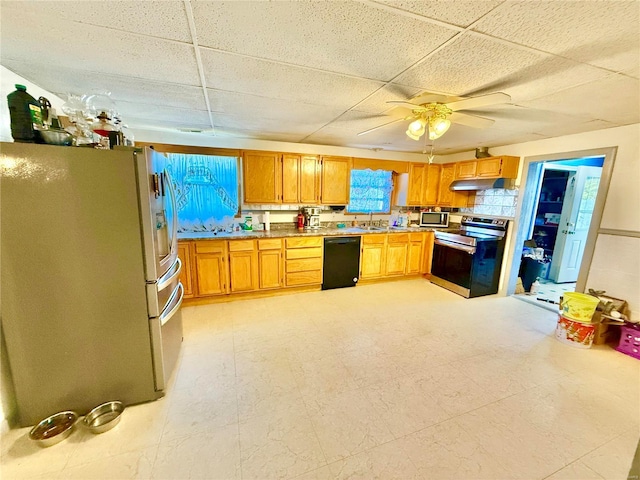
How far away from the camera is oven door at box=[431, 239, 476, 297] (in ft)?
12.9

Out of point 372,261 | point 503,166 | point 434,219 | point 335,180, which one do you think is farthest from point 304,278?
point 503,166

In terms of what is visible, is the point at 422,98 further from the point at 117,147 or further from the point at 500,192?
the point at 500,192

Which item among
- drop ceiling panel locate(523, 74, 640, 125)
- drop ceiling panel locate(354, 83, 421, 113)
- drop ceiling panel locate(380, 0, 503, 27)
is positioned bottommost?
drop ceiling panel locate(354, 83, 421, 113)

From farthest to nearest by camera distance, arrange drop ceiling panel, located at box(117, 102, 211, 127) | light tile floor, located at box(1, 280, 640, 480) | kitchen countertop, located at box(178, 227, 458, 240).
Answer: kitchen countertop, located at box(178, 227, 458, 240), drop ceiling panel, located at box(117, 102, 211, 127), light tile floor, located at box(1, 280, 640, 480)

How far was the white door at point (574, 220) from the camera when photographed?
14.4 ft

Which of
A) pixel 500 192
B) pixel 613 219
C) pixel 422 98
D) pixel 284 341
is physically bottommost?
pixel 284 341

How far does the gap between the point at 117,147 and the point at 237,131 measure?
2039 millimetres

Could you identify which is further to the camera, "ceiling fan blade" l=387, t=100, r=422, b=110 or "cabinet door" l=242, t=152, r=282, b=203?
"cabinet door" l=242, t=152, r=282, b=203

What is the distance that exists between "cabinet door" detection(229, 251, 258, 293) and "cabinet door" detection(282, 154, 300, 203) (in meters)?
1.07

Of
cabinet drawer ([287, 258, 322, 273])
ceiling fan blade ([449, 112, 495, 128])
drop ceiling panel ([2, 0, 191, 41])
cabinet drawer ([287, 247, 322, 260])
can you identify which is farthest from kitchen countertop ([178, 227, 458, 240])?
drop ceiling panel ([2, 0, 191, 41])

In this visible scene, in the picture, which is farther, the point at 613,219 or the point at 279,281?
the point at 279,281

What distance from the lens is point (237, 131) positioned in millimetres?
3475

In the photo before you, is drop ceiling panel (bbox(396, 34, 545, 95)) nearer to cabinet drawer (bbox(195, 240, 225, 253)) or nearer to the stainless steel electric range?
the stainless steel electric range

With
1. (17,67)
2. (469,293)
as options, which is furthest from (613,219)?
(17,67)
